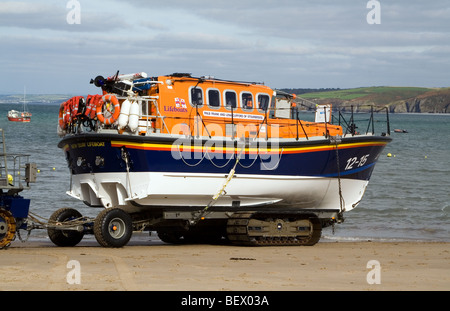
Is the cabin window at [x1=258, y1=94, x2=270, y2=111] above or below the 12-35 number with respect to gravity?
above

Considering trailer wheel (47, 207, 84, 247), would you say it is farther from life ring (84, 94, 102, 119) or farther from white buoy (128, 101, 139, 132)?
white buoy (128, 101, 139, 132)

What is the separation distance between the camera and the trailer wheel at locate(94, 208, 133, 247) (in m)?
15.8

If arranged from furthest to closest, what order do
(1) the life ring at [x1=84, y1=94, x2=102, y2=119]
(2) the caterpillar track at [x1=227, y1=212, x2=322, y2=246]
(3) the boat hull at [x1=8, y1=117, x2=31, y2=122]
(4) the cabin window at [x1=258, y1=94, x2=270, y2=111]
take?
(3) the boat hull at [x1=8, y1=117, x2=31, y2=122] → (4) the cabin window at [x1=258, y1=94, x2=270, y2=111] → (2) the caterpillar track at [x1=227, y1=212, x2=322, y2=246] → (1) the life ring at [x1=84, y1=94, x2=102, y2=119]

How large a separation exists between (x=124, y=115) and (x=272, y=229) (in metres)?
4.21

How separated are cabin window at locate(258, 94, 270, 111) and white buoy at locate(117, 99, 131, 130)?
3.66 meters

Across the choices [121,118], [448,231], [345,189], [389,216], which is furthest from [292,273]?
Result: [389,216]

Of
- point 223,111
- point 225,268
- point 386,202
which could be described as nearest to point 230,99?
point 223,111

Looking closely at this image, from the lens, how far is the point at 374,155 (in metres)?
19.5

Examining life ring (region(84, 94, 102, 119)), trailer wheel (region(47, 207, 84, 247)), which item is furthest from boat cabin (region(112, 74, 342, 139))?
trailer wheel (region(47, 207, 84, 247))

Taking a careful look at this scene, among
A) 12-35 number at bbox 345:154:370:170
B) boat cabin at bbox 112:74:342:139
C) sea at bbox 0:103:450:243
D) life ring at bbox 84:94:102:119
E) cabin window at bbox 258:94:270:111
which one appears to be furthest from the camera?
sea at bbox 0:103:450:243

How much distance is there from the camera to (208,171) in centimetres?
1655

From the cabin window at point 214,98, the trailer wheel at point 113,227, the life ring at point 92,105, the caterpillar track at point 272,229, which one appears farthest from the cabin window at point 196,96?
the trailer wheel at point 113,227

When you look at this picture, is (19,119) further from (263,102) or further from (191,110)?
(191,110)

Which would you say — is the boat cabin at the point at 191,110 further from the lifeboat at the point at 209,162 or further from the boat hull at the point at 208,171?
the boat hull at the point at 208,171
